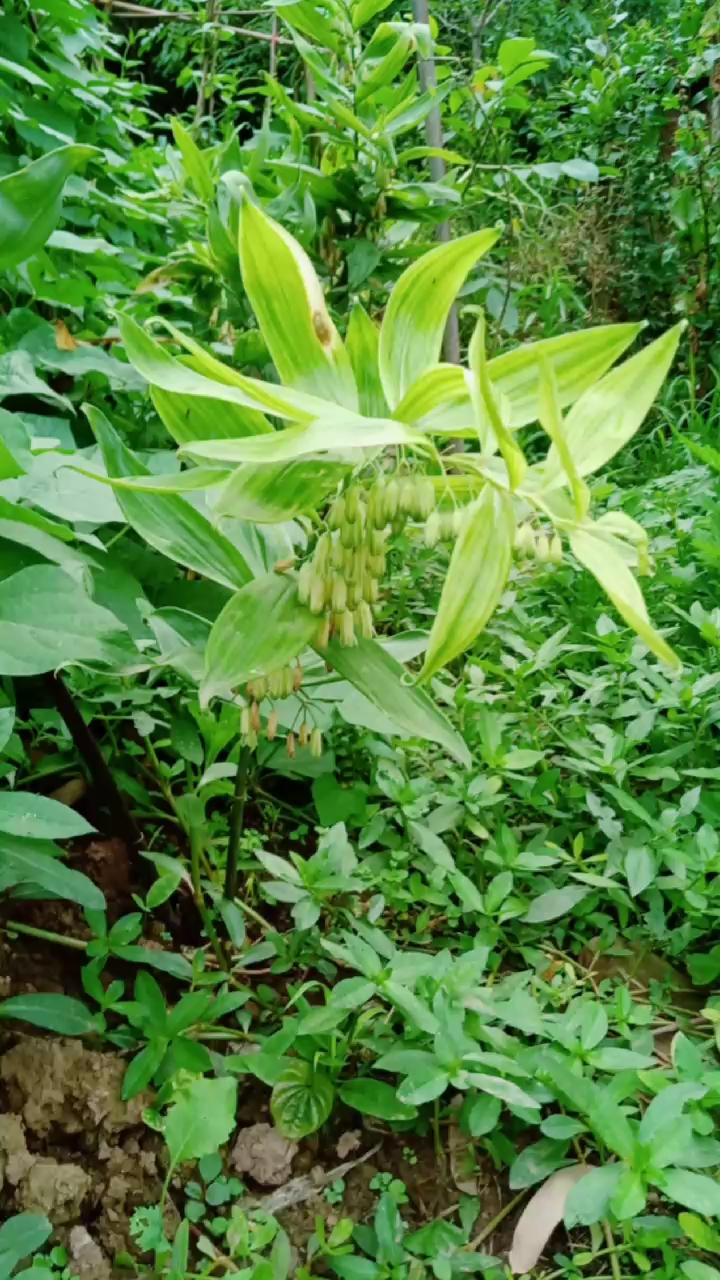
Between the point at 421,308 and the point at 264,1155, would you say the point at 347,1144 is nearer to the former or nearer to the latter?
the point at 264,1155

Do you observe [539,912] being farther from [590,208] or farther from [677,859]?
[590,208]

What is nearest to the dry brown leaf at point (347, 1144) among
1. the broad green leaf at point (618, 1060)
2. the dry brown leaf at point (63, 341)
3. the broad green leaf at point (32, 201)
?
the broad green leaf at point (618, 1060)

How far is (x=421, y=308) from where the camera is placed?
21.9 inches

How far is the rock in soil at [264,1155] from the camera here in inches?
29.3

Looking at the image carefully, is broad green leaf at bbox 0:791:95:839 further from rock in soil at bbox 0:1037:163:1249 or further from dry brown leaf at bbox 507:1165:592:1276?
dry brown leaf at bbox 507:1165:592:1276

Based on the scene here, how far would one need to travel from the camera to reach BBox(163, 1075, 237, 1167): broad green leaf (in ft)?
2.13

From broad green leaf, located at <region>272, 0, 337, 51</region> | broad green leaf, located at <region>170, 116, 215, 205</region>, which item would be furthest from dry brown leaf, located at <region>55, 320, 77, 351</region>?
broad green leaf, located at <region>272, 0, 337, 51</region>

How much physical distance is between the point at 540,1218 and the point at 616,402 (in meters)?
0.62

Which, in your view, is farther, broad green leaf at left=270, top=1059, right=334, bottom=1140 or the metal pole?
the metal pole

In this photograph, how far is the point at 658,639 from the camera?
0.41 m

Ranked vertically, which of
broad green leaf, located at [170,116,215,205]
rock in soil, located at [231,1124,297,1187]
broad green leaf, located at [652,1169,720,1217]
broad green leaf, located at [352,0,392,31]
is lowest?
rock in soil, located at [231,1124,297,1187]

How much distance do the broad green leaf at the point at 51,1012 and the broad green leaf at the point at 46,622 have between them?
344 millimetres

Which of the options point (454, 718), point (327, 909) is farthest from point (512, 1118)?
point (454, 718)

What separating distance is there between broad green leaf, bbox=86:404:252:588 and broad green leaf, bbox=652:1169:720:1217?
522 millimetres
